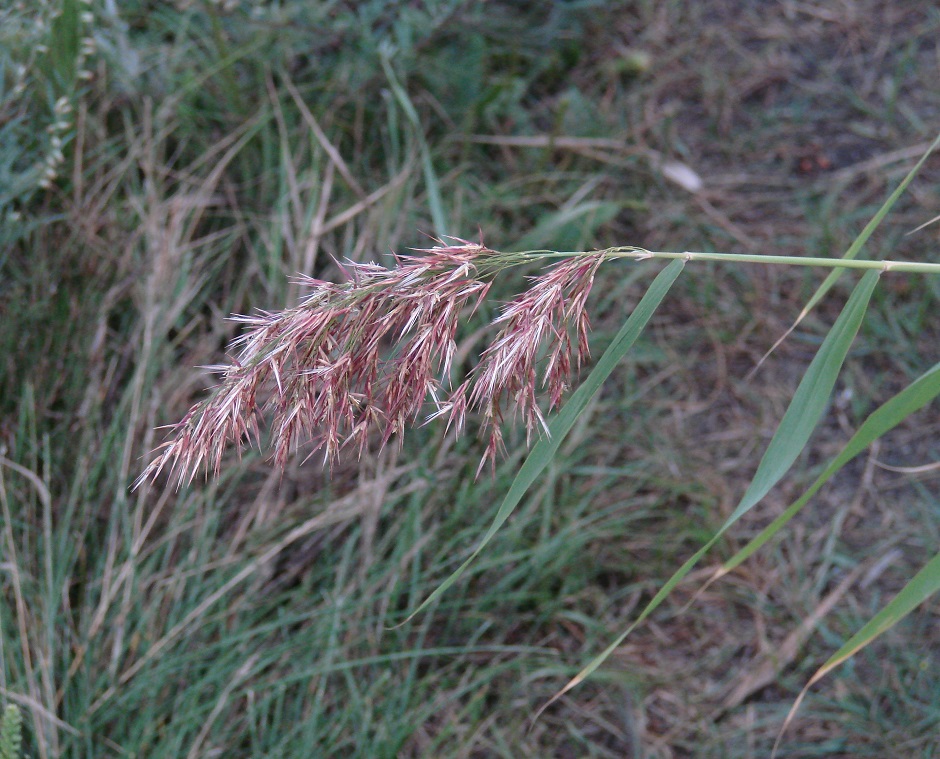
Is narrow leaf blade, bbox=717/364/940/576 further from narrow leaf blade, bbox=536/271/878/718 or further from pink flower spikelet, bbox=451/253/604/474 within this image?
pink flower spikelet, bbox=451/253/604/474

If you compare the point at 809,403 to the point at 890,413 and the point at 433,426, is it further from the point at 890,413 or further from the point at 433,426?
the point at 433,426

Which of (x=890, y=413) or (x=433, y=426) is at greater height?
(x=890, y=413)

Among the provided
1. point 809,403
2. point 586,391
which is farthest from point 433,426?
point 809,403

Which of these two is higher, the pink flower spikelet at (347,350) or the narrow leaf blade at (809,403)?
the pink flower spikelet at (347,350)

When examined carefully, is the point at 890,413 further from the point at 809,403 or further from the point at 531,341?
the point at 531,341

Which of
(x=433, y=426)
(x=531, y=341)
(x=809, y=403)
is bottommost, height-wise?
(x=433, y=426)

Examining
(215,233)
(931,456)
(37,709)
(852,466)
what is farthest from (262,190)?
(931,456)

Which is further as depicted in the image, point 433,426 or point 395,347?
point 433,426

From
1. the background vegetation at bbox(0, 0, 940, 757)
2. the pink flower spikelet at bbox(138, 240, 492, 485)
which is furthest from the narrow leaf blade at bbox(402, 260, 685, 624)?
the background vegetation at bbox(0, 0, 940, 757)

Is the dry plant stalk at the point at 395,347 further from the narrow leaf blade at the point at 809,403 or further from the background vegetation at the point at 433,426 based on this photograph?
the background vegetation at the point at 433,426

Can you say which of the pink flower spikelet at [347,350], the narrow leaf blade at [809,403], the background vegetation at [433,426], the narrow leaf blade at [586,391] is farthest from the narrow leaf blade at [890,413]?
the background vegetation at [433,426]
